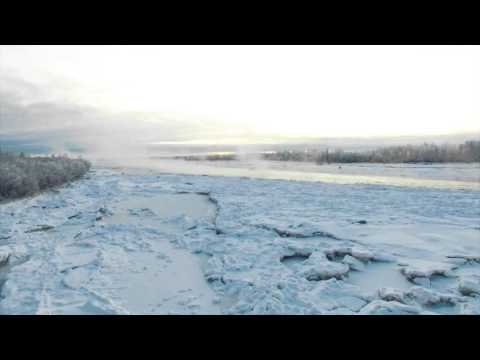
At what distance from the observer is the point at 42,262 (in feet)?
14.7

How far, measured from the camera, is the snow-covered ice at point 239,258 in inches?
134

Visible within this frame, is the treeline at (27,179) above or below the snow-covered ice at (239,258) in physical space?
above

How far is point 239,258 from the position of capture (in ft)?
15.6

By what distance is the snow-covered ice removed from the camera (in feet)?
11.1

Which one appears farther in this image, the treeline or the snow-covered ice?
the treeline

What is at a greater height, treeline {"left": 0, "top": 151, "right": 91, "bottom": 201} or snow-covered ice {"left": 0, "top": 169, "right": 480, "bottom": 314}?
treeline {"left": 0, "top": 151, "right": 91, "bottom": 201}

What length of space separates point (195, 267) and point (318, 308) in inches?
74.0

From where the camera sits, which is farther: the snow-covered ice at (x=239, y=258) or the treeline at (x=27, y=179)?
the treeline at (x=27, y=179)

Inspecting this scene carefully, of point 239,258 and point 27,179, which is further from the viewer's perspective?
point 27,179

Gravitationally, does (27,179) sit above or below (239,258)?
above
